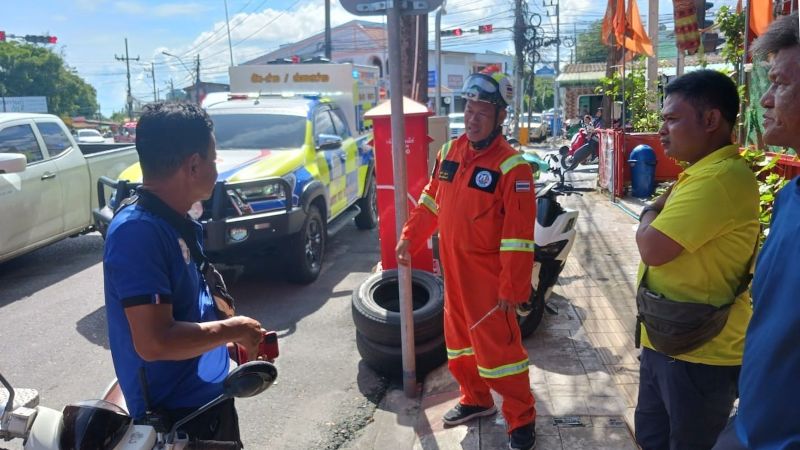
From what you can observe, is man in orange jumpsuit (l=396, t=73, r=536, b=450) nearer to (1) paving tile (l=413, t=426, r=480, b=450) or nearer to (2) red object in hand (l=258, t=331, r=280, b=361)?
(1) paving tile (l=413, t=426, r=480, b=450)

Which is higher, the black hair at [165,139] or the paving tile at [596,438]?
the black hair at [165,139]

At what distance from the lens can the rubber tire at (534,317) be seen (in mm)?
4225

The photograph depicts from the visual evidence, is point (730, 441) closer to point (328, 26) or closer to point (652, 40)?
point (652, 40)

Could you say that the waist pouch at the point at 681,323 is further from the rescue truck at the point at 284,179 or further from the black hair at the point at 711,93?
the rescue truck at the point at 284,179

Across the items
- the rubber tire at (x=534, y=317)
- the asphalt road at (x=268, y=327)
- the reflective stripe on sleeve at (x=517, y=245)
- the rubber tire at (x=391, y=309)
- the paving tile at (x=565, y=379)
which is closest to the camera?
the reflective stripe on sleeve at (x=517, y=245)

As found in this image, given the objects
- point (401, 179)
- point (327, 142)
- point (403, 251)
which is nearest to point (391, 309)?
point (403, 251)

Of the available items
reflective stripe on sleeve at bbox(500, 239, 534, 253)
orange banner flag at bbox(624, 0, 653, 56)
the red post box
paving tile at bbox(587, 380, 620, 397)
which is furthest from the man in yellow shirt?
orange banner flag at bbox(624, 0, 653, 56)

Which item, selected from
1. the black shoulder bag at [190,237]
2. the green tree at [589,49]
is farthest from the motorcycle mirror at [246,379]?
the green tree at [589,49]

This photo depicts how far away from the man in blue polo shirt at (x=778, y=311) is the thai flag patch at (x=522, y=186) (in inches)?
59.5

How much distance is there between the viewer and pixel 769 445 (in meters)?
1.24

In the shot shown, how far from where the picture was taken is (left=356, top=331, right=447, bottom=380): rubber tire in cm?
400

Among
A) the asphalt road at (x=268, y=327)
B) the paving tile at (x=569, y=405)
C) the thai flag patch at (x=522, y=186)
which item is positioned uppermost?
the thai flag patch at (x=522, y=186)

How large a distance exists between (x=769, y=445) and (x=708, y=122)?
116cm

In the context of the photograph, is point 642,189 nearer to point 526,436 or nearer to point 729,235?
point 526,436
